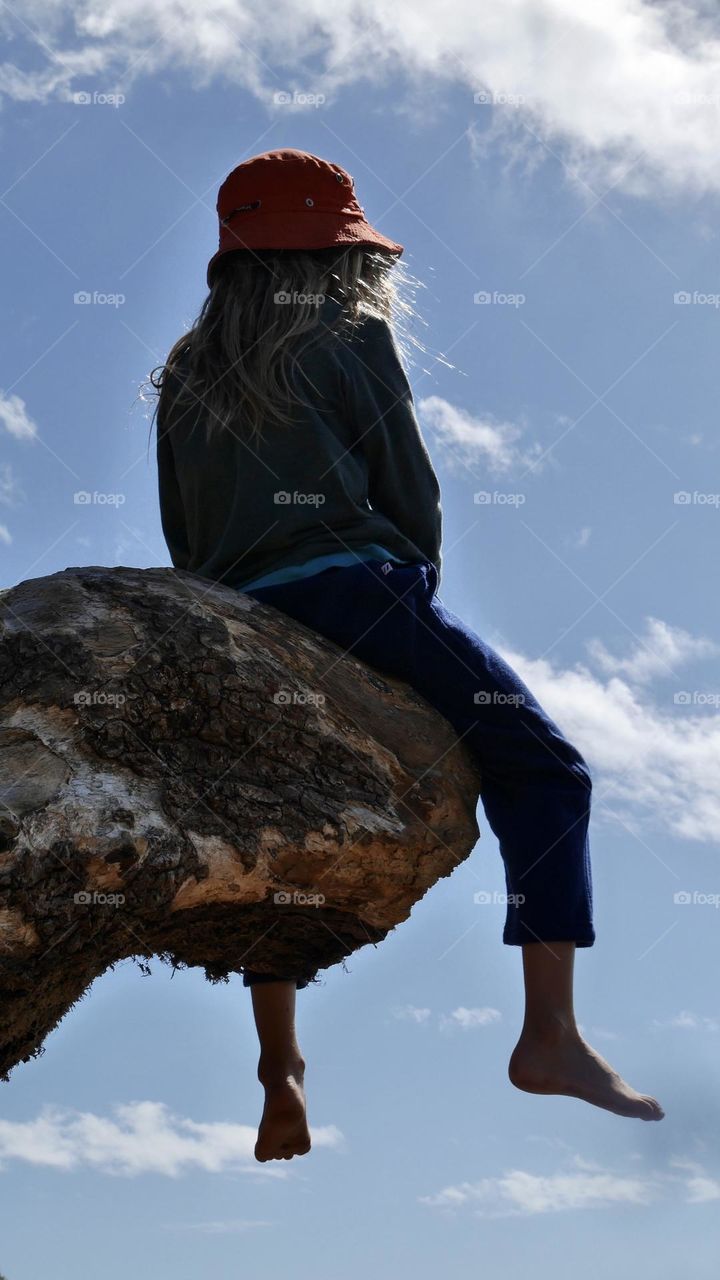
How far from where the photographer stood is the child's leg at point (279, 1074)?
4691 millimetres

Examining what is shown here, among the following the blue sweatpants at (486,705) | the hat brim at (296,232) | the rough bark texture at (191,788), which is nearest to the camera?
the rough bark texture at (191,788)

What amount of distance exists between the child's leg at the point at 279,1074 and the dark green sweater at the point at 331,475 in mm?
1568

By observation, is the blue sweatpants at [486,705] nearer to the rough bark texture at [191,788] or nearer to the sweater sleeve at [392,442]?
the rough bark texture at [191,788]

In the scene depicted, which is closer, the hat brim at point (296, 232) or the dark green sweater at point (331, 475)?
the dark green sweater at point (331, 475)

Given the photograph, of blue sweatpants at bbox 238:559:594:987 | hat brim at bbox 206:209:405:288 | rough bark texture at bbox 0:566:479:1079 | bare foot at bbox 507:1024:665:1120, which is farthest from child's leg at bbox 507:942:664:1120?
hat brim at bbox 206:209:405:288

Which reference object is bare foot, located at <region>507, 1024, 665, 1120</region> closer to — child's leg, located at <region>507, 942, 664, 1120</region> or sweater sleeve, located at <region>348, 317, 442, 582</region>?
child's leg, located at <region>507, 942, 664, 1120</region>

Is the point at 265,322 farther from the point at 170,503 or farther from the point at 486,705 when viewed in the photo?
the point at 486,705

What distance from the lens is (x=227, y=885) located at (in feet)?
12.6

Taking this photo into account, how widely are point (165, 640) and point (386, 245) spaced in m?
1.82

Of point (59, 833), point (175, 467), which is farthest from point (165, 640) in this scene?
point (175, 467)

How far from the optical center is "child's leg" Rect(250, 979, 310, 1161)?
4.69 meters

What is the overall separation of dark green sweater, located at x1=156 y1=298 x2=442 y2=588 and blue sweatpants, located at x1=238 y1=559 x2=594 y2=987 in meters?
0.16

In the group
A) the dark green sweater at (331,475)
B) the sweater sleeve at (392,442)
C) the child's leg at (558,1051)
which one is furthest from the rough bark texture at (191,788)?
the sweater sleeve at (392,442)

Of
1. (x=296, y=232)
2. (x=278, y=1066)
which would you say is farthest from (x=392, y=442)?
(x=278, y=1066)
